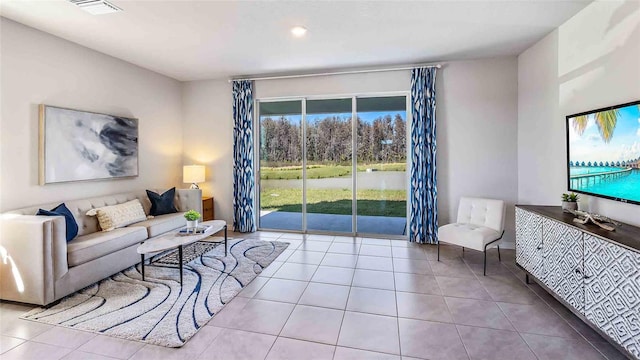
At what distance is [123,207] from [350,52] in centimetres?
371

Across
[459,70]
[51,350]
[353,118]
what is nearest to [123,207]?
[51,350]

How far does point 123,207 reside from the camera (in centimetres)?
385

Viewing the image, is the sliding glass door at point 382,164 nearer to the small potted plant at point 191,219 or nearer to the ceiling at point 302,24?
the ceiling at point 302,24

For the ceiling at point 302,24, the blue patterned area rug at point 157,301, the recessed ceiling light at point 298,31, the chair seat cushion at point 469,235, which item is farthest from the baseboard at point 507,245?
the recessed ceiling light at point 298,31

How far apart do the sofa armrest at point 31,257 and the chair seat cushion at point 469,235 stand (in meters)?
4.19

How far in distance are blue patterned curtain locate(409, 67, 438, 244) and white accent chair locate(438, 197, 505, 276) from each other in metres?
0.50

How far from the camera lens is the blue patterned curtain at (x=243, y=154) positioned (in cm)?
515

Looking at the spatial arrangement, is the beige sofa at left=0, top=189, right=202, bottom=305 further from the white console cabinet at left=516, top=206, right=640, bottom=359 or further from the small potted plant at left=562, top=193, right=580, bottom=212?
the small potted plant at left=562, top=193, right=580, bottom=212

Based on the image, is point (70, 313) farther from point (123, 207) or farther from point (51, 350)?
point (123, 207)

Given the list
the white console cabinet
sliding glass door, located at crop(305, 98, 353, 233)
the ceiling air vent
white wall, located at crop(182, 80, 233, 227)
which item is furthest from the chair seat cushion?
the ceiling air vent

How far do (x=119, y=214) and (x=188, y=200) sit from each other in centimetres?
109

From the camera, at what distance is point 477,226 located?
3.85m

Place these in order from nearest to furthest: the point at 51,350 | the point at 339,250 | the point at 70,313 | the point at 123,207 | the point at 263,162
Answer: the point at 51,350 < the point at 70,313 < the point at 123,207 < the point at 339,250 < the point at 263,162

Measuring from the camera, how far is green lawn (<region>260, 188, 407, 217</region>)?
16.0 ft
